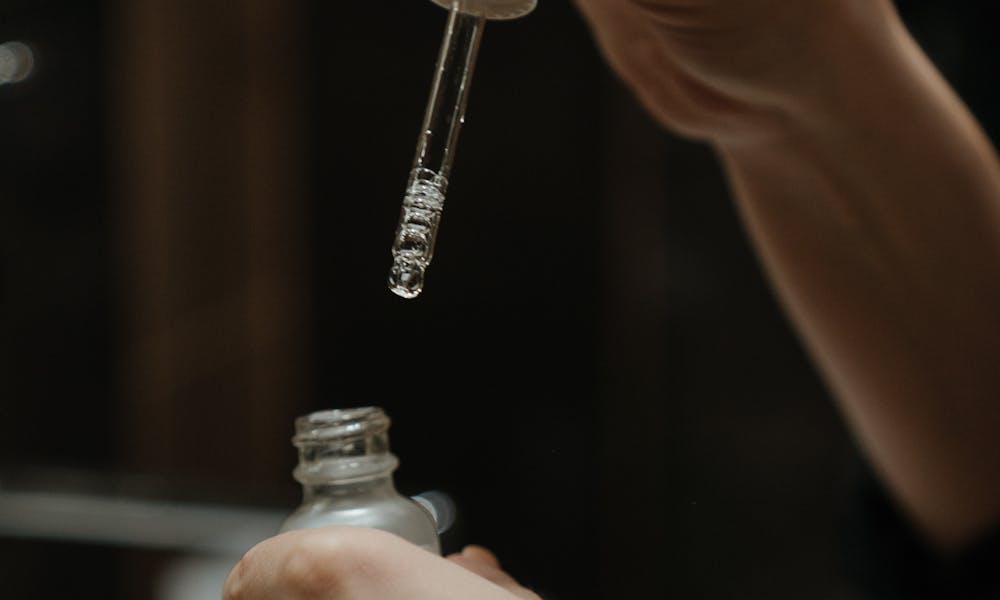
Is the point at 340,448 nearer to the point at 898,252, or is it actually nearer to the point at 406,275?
the point at 406,275

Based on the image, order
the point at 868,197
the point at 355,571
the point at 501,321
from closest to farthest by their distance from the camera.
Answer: the point at 355,571 → the point at 868,197 → the point at 501,321

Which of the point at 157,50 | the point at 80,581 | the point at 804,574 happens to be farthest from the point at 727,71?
the point at 157,50

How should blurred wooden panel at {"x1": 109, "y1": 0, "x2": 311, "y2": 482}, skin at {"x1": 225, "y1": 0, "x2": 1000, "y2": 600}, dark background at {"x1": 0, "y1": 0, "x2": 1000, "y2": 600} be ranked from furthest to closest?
blurred wooden panel at {"x1": 109, "y1": 0, "x2": 311, "y2": 482} < dark background at {"x1": 0, "y1": 0, "x2": 1000, "y2": 600} < skin at {"x1": 225, "y1": 0, "x2": 1000, "y2": 600}

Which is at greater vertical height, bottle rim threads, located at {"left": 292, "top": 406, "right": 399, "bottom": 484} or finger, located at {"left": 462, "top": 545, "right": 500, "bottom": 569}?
bottle rim threads, located at {"left": 292, "top": 406, "right": 399, "bottom": 484}

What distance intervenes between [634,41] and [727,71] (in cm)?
4

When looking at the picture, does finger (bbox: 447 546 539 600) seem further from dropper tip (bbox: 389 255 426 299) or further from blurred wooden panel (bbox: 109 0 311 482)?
blurred wooden panel (bbox: 109 0 311 482)

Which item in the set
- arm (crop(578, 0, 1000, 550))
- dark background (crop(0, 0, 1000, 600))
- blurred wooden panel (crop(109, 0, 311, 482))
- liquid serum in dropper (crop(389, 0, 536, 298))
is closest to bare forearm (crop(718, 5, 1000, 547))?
arm (crop(578, 0, 1000, 550))

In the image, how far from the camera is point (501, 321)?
112 cm

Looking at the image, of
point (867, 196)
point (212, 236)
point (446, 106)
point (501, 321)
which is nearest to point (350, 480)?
point (446, 106)

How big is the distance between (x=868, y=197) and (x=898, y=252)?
1.1 inches

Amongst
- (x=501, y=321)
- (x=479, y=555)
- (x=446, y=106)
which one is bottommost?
(x=501, y=321)

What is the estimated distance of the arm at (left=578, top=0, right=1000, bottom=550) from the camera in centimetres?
38

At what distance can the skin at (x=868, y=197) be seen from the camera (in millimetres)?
384

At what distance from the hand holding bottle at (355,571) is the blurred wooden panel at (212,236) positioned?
992 millimetres
